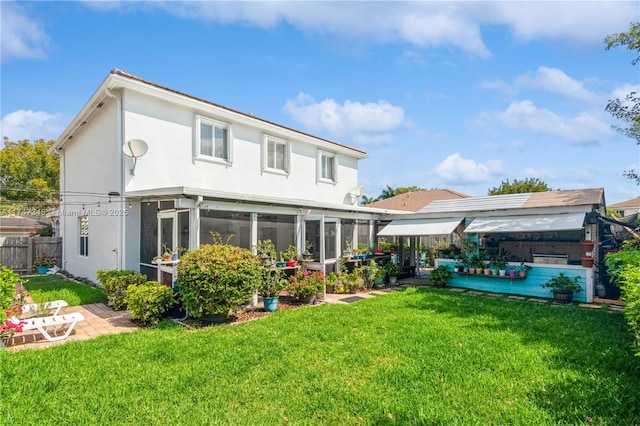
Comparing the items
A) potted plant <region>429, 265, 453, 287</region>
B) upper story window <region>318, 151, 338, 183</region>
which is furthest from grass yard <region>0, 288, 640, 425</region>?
upper story window <region>318, 151, 338, 183</region>

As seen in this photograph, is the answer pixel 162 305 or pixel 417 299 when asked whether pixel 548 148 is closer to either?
pixel 417 299

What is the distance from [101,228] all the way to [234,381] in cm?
1232

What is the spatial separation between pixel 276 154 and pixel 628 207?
57993 mm

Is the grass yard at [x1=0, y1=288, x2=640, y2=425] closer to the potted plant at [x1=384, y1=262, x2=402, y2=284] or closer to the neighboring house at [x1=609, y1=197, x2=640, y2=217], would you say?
the potted plant at [x1=384, y1=262, x2=402, y2=284]

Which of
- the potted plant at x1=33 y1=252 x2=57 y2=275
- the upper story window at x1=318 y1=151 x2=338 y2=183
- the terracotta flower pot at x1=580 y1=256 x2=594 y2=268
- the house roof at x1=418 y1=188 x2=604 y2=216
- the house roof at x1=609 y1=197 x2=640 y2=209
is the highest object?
the upper story window at x1=318 y1=151 x2=338 y2=183

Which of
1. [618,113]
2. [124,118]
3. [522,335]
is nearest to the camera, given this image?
[522,335]

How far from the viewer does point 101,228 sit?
49.3 feet

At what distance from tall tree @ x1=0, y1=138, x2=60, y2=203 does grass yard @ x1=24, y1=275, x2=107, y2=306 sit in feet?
92.7

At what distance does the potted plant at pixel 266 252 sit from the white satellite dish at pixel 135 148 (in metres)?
5.44

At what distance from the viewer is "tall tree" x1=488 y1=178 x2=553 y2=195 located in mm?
42406

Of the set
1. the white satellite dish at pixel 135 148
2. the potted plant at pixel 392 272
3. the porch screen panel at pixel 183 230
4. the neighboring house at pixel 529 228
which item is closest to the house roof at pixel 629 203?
the neighboring house at pixel 529 228

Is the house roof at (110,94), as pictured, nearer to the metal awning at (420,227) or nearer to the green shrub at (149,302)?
the metal awning at (420,227)

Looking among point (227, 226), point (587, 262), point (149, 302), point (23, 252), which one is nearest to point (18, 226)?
point (23, 252)

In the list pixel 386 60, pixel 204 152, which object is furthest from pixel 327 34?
pixel 204 152
